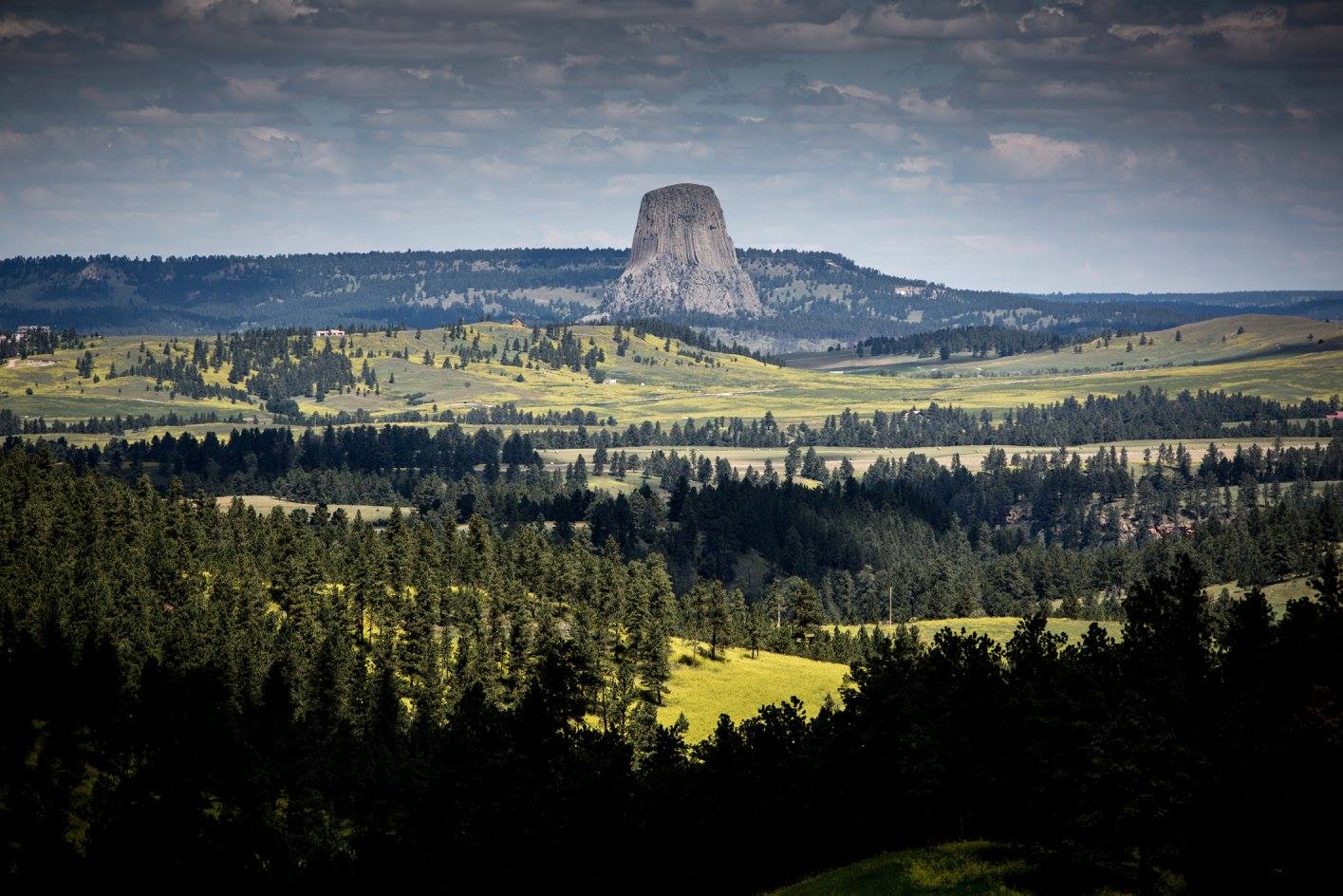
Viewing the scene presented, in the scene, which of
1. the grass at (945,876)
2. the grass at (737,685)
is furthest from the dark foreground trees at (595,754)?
A: the grass at (737,685)

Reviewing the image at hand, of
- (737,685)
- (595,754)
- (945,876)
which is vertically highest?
(945,876)

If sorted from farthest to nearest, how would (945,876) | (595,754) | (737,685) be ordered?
(737,685) → (595,754) → (945,876)

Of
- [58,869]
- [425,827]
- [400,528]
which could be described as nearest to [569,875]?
[425,827]

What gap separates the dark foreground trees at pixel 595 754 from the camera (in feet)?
224

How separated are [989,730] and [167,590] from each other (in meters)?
113

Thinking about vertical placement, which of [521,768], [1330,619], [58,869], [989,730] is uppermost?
[1330,619]

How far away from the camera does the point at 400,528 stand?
189 meters

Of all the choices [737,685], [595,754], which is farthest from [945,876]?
[737,685]

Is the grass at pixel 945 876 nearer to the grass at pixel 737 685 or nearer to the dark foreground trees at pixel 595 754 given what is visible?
the dark foreground trees at pixel 595 754

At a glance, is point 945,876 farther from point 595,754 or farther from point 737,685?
point 737,685

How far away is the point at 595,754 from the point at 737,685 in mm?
59581

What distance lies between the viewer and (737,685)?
509ft

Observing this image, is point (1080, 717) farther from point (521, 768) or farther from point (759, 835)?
point (521, 768)

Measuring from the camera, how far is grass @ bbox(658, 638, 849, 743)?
471 ft
